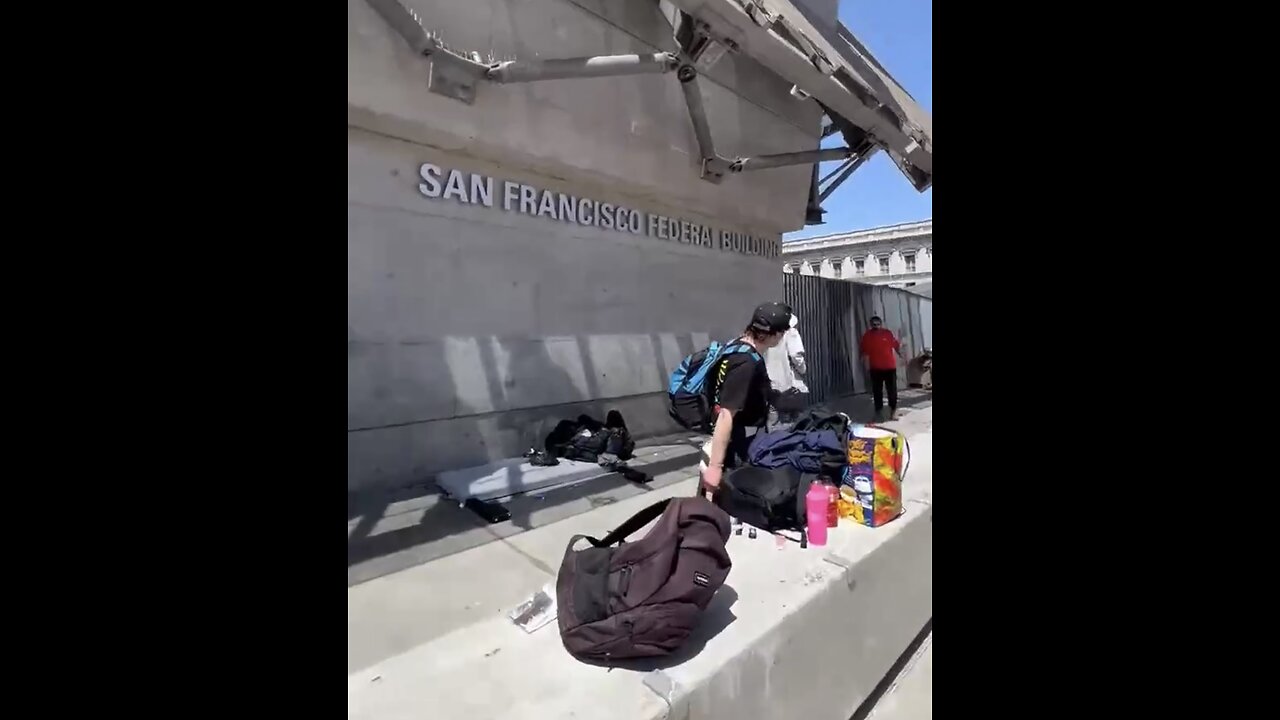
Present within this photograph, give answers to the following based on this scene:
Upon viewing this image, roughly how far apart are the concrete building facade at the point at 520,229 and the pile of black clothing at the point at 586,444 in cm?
33

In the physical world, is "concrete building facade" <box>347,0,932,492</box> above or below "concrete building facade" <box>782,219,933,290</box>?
below

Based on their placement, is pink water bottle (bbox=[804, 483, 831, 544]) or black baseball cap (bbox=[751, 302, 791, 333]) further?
black baseball cap (bbox=[751, 302, 791, 333])

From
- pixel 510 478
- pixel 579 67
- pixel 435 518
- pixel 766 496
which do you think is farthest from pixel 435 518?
pixel 579 67

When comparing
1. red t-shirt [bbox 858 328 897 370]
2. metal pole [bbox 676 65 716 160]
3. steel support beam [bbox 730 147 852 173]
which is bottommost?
red t-shirt [bbox 858 328 897 370]

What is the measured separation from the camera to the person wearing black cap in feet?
11.2

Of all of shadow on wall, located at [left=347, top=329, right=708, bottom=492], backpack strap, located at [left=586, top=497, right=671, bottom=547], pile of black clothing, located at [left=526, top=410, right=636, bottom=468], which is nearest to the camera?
backpack strap, located at [left=586, top=497, right=671, bottom=547]

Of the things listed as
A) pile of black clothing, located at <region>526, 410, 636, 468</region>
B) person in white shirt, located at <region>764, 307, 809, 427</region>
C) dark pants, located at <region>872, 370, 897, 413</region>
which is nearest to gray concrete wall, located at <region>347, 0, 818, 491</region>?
pile of black clothing, located at <region>526, 410, 636, 468</region>

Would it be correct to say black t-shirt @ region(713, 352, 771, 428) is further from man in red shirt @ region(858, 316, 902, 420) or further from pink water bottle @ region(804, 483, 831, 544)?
man in red shirt @ region(858, 316, 902, 420)

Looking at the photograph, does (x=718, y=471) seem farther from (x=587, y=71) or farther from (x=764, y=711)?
(x=587, y=71)

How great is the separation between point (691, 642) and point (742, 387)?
4.94 feet

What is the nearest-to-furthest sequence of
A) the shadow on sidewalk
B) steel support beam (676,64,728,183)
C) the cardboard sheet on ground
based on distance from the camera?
the shadow on sidewalk → the cardboard sheet on ground → steel support beam (676,64,728,183)

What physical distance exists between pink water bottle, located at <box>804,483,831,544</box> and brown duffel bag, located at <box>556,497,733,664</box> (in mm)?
1045
